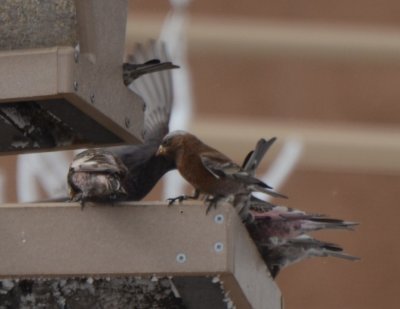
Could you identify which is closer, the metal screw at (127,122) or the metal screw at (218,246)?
the metal screw at (218,246)

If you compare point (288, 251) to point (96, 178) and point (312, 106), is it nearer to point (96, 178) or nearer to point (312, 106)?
point (96, 178)

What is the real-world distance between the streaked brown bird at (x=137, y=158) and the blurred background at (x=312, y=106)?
1.13m

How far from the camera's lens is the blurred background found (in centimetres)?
502

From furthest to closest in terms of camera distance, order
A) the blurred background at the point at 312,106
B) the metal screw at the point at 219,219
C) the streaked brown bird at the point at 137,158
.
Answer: the blurred background at the point at 312,106, the streaked brown bird at the point at 137,158, the metal screw at the point at 219,219

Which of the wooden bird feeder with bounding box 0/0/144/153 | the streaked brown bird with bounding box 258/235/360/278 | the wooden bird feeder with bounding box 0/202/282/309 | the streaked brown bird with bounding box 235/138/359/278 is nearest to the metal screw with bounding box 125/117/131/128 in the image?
the wooden bird feeder with bounding box 0/0/144/153

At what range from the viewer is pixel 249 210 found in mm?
3039

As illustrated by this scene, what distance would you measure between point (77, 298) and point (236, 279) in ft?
1.15

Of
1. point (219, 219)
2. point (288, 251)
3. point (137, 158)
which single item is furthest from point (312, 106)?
point (219, 219)

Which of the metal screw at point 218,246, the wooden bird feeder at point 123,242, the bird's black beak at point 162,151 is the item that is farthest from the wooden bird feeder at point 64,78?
the bird's black beak at point 162,151

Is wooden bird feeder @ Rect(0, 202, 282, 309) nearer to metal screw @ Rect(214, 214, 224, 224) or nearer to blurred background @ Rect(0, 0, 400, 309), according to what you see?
metal screw @ Rect(214, 214, 224, 224)

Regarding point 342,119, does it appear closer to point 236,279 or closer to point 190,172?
point 190,172

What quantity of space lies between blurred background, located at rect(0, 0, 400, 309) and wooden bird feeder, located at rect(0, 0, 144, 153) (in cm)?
204

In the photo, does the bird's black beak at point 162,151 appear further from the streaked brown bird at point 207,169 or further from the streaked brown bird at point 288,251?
the streaked brown bird at point 288,251

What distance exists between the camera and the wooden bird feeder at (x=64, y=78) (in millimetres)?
2619
